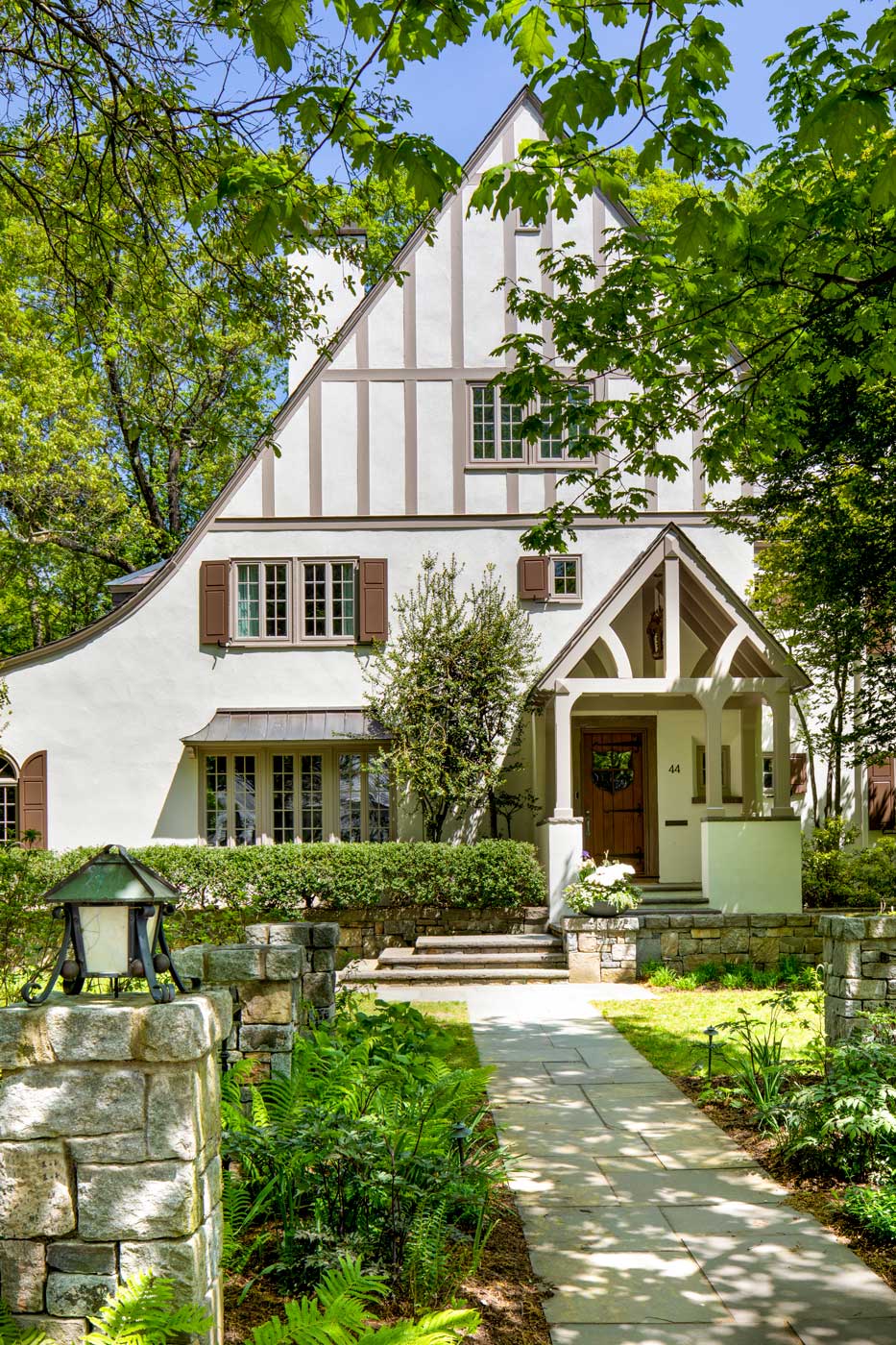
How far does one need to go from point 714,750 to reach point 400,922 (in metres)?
4.68

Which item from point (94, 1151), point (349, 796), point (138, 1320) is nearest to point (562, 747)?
point (349, 796)

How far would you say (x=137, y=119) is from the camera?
681 cm

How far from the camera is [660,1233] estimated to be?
496 centimetres

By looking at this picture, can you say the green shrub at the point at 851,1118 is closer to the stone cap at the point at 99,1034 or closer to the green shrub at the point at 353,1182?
the green shrub at the point at 353,1182

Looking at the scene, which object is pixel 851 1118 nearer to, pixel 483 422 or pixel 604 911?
pixel 604 911

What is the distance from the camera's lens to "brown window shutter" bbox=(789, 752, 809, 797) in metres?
16.0

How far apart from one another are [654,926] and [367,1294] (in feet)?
31.3

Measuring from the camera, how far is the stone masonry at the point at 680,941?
1295cm

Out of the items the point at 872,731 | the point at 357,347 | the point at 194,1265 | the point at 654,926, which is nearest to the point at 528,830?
the point at 654,926

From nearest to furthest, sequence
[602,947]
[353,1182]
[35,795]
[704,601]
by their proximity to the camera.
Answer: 1. [353,1182]
2. [602,947]
3. [704,601]
4. [35,795]

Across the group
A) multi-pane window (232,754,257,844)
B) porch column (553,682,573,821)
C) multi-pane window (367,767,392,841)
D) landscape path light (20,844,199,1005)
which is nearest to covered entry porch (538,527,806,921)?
porch column (553,682,573,821)

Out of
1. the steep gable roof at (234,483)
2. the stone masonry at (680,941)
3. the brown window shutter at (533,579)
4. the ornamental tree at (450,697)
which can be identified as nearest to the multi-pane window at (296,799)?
the ornamental tree at (450,697)

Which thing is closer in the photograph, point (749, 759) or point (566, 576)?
point (749, 759)

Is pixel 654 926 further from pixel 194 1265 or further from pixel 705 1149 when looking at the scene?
pixel 194 1265
